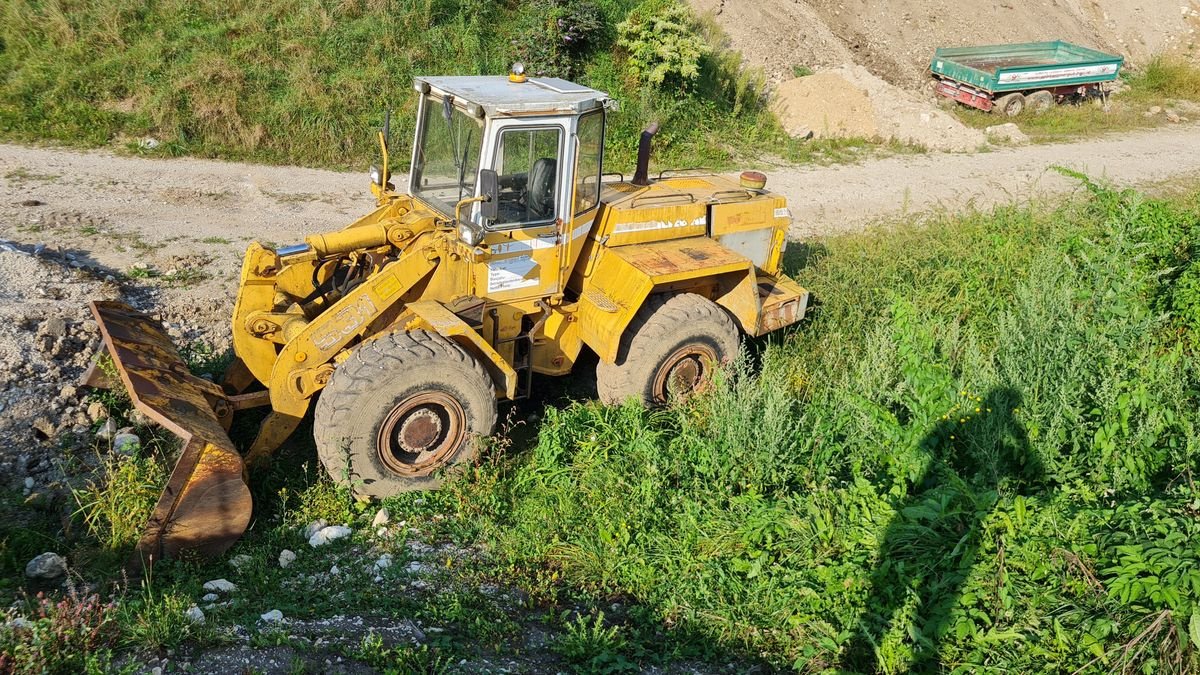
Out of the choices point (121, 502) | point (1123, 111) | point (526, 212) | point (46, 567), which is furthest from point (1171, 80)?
point (46, 567)

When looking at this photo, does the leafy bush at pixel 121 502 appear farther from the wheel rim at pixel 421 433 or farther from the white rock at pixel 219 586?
the wheel rim at pixel 421 433

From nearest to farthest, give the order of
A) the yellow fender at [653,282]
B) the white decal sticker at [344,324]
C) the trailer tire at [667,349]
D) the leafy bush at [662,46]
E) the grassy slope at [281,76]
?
the white decal sticker at [344,324], the yellow fender at [653,282], the trailer tire at [667,349], the grassy slope at [281,76], the leafy bush at [662,46]

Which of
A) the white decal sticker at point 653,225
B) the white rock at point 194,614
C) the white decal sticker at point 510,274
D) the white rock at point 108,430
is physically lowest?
the white rock at point 194,614

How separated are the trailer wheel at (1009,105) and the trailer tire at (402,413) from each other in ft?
56.2

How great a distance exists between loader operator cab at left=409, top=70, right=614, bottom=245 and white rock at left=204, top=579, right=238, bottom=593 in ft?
8.53

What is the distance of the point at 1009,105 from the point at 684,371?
15.7 metres

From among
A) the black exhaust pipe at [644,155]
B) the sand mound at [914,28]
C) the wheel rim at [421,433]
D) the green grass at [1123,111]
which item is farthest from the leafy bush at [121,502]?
the green grass at [1123,111]

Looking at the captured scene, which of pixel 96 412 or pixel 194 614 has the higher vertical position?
pixel 96 412

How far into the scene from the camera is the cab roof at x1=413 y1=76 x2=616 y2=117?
601cm

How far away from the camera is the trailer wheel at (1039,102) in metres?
19.6

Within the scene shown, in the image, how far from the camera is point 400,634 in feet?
15.4

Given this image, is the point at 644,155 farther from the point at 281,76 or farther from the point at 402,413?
the point at 281,76

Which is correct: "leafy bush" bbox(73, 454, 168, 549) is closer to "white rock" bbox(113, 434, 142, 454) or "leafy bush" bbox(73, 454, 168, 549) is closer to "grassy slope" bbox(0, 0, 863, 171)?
"white rock" bbox(113, 434, 142, 454)

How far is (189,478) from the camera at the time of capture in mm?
5055
